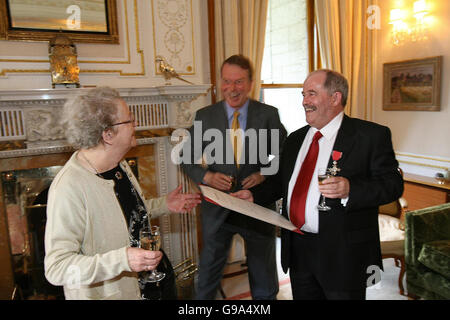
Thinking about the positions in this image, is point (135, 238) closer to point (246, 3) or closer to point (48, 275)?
point (48, 275)

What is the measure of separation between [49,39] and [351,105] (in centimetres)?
355

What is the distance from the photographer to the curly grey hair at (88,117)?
4.41ft

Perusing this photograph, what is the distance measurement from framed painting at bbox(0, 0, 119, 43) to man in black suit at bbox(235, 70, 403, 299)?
1939 mm

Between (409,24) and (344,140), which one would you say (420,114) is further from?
(344,140)

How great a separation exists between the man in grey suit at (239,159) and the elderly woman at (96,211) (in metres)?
0.82

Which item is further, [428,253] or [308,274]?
[428,253]

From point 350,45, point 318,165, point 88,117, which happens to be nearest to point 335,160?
point 318,165

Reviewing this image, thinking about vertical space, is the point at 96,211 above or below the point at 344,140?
below

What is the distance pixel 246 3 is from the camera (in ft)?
11.7

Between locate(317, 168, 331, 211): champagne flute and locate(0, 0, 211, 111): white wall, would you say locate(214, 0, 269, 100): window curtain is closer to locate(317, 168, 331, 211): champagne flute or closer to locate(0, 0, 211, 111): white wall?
locate(0, 0, 211, 111): white wall

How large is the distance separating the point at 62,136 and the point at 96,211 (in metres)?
1.68

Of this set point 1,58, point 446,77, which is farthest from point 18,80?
point 446,77

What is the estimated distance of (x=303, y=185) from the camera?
1734 millimetres

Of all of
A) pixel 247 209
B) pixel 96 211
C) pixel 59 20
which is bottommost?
pixel 247 209
